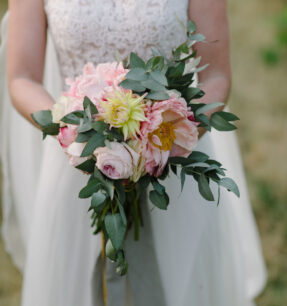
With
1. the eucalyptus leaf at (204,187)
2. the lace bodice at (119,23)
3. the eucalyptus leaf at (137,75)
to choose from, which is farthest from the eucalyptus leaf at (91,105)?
the lace bodice at (119,23)

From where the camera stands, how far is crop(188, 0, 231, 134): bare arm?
167 centimetres

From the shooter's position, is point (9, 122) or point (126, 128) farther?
point (9, 122)

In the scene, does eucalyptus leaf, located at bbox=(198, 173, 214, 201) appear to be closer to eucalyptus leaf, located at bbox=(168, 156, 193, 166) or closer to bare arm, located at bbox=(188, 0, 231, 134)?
eucalyptus leaf, located at bbox=(168, 156, 193, 166)

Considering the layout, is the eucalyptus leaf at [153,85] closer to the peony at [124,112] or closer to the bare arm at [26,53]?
the peony at [124,112]

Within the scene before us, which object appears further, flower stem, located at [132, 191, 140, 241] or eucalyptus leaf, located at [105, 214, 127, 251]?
flower stem, located at [132, 191, 140, 241]

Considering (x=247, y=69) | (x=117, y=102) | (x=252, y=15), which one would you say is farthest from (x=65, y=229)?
(x=252, y=15)

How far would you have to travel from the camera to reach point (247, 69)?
185 inches

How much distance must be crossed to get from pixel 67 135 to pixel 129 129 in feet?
0.61

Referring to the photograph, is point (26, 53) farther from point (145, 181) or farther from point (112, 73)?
point (145, 181)

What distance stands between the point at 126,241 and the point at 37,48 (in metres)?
0.72

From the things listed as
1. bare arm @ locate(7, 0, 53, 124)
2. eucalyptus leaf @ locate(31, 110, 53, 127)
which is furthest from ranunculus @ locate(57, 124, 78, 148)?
bare arm @ locate(7, 0, 53, 124)

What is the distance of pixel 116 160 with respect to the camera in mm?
1270

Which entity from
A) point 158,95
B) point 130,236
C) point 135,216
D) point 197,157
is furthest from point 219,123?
point 130,236

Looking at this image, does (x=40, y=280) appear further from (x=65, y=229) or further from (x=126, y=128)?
(x=126, y=128)
